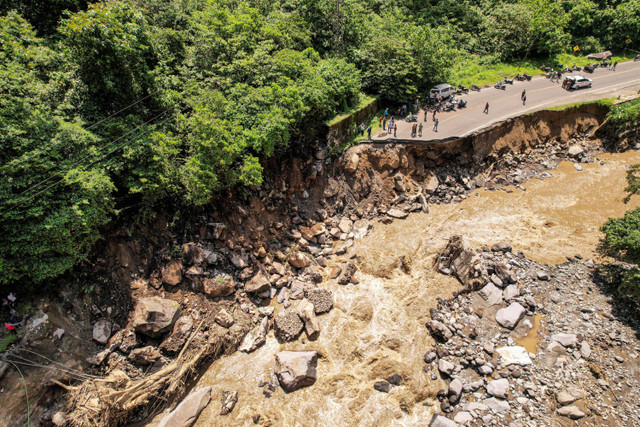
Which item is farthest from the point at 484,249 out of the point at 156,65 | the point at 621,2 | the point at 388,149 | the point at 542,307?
the point at 621,2

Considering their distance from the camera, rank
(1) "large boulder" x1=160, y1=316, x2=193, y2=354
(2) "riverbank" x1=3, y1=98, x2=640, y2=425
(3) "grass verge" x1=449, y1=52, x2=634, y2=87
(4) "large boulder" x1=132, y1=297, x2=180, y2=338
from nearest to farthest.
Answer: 1. (2) "riverbank" x1=3, y1=98, x2=640, y2=425
2. (4) "large boulder" x1=132, y1=297, x2=180, y2=338
3. (1) "large boulder" x1=160, y1=316, x2=193, y2=354
4. (3) "grass verge" x1=449, y1=52, x2=634, y2=87

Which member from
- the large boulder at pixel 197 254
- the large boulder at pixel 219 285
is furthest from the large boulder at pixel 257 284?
the large boulder at pixel 197 254

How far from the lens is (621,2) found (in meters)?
47.6

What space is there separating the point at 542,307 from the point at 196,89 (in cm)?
2781

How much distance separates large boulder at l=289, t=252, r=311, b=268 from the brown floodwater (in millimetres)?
2213

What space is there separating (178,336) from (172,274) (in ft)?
12.8

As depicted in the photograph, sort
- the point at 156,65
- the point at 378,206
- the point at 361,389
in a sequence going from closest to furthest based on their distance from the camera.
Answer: the point at 361,389, the point at 156,65, the point at 378,206

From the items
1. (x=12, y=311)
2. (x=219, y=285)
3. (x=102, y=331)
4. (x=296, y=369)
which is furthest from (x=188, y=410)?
(x=12, y=311)

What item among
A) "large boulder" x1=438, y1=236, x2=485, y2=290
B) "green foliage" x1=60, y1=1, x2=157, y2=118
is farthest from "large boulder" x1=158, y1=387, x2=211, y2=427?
"green foliage" x1=60, y1=1, x2=157, y2=118

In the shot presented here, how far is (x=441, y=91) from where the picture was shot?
34.5m

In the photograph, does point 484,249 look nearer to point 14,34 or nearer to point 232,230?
point 232,230

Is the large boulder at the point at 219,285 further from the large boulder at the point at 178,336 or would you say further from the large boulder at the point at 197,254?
the large boulder at the point at 178,336

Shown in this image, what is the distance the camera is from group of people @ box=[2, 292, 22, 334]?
15.3 m

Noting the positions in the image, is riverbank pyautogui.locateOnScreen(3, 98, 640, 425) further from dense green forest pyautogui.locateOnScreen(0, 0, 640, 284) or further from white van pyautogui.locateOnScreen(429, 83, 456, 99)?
white van pyautogui.locateOnScreen(429, 83, 456, 99)
